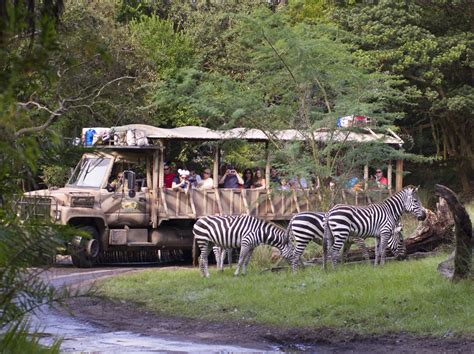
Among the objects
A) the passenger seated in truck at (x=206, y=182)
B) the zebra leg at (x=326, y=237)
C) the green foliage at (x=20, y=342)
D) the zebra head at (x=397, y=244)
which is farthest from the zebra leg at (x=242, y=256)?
the green foliage at (x=20, y=342)

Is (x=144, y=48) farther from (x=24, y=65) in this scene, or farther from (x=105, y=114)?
(x=24, y=65)

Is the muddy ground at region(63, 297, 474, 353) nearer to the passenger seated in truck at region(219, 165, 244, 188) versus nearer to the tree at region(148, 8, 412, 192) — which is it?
the tree at region(148, 8, 412, 192)

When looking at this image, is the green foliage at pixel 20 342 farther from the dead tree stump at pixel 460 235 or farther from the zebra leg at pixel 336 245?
the zebra leg at pixel 336 245

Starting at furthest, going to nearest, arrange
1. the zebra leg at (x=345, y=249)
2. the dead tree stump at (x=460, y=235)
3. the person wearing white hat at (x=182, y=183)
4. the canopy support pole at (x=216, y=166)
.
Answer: the canopy support pole at (x=216, y=166) < the person wearing white hat at (x=182, y=183) < the zebra leg at (x=345, y=249) < the dead tree stump at (x=460, y=235)

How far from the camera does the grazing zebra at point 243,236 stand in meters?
20.3

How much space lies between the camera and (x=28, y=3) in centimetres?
658

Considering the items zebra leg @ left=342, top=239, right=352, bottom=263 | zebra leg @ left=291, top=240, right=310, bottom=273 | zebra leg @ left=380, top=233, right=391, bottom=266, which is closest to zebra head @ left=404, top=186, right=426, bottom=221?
zebra leg @ left=380, top=233, right=391, bottom=266

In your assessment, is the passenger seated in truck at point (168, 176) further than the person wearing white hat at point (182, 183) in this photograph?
Yes

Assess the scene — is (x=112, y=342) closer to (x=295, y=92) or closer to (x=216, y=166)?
(x=295, y=92)

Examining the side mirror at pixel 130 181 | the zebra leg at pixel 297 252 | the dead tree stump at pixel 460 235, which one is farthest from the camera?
the side mirror at pixel 130 181

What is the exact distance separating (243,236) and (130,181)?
15.7 ft

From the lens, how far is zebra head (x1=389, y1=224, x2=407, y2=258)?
20.6 metres

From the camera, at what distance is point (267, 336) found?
1440 centimetres

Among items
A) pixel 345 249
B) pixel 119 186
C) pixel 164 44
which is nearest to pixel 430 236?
pixel 345 249
